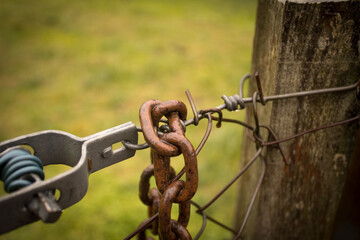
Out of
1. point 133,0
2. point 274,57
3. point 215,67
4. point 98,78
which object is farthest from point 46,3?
point 274,57

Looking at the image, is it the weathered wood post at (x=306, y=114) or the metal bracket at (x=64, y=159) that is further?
the weathered wood post at (x=306, y=114)

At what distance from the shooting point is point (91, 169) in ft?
2.85

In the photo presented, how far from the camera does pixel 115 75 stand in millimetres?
5109

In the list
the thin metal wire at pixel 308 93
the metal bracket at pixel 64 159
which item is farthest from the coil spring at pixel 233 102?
the metal bracket at pixel 64 159

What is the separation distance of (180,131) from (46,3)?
8.95m

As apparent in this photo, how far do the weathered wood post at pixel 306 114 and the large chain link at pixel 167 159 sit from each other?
43 centimetres

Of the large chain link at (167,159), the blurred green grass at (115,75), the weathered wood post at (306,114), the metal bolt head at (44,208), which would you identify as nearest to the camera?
the metal bolt head at (44,208)

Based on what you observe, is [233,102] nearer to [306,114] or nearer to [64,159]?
[306,114]

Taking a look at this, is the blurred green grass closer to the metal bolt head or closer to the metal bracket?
the metal bracket

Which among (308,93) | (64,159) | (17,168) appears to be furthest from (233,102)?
(17,168)

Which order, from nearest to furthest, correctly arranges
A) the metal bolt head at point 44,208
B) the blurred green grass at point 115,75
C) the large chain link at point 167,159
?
the metal bolt head at point 44,208 → the large chain link at point 167,159 → the blurred green grass at point 115,75

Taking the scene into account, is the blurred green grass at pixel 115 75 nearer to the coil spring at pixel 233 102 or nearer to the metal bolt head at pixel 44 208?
the coil spring at pixel 233 102

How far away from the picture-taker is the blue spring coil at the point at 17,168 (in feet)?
2.30

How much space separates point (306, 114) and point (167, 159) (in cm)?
55
